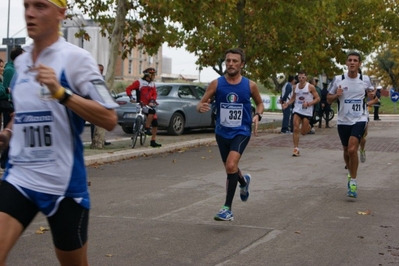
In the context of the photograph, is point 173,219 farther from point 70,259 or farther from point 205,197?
point 70,259

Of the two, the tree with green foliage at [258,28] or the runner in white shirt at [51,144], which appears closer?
the runner in white shirt at [51,144]

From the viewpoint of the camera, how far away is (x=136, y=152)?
1705cm

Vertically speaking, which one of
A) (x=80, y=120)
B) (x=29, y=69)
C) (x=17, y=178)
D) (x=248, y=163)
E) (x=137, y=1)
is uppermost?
(x=137, y=1)

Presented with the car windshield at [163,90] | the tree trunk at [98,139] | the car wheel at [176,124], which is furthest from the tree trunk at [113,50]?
the car windshield at [163,90]

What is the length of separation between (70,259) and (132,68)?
103 metres

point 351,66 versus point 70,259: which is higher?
point 351,66

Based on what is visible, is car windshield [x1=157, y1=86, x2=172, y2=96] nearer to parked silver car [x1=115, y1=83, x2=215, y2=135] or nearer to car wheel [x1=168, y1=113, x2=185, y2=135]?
parked silver car [x1=115, y1=83, x2=215, y2=135]

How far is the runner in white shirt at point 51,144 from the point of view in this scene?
3859 mm

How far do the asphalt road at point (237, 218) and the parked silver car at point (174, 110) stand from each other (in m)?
7.54

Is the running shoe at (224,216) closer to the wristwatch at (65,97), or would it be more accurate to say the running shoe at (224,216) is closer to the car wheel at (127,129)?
the wristwatch at (65,97)

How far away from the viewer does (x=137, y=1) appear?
18141 mm

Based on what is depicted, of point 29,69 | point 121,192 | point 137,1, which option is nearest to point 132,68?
point 137,1

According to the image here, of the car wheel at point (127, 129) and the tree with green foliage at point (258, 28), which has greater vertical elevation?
the tree with green foliage at point (258, 28)

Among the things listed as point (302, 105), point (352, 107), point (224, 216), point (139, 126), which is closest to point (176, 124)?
point (139, 126)
